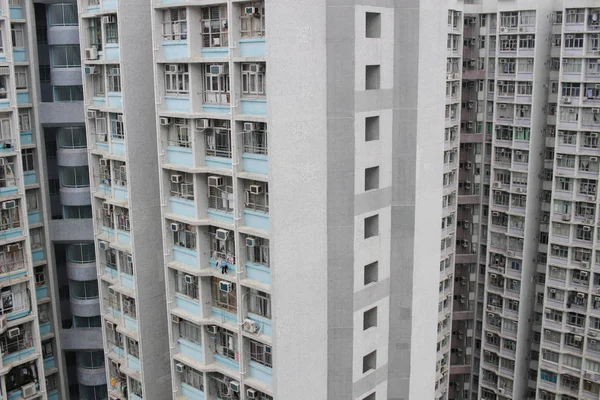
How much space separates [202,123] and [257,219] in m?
2.87

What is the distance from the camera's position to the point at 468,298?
36750 mm

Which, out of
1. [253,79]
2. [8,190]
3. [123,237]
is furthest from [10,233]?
[253,79]

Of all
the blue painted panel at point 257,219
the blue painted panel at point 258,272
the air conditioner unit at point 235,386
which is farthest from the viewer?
the air conditioner unit at point 235,386

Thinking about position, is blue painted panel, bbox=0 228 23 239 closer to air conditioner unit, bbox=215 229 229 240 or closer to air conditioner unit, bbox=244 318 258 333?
air conditioner unit, bbox=215 229 229 240

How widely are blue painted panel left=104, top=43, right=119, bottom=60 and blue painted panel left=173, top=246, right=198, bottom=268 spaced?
5968 millimetres

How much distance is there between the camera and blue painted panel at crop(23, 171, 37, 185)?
24.1 m

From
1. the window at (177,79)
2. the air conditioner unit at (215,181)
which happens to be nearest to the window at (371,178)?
the air conditioner unit at (215,181)

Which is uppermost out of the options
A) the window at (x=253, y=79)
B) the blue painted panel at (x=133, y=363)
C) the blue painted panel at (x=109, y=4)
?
the blue painted panel at (x=109, y=4)

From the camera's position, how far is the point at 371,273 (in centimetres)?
1716

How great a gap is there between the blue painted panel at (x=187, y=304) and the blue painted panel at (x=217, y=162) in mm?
3743

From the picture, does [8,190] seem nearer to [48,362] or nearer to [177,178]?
[48,362]

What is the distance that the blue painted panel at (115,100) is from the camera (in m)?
19.7

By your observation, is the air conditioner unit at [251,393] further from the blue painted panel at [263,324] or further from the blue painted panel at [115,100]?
the blue painted panel at [115,100]

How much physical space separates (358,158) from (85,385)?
51.9 feet
